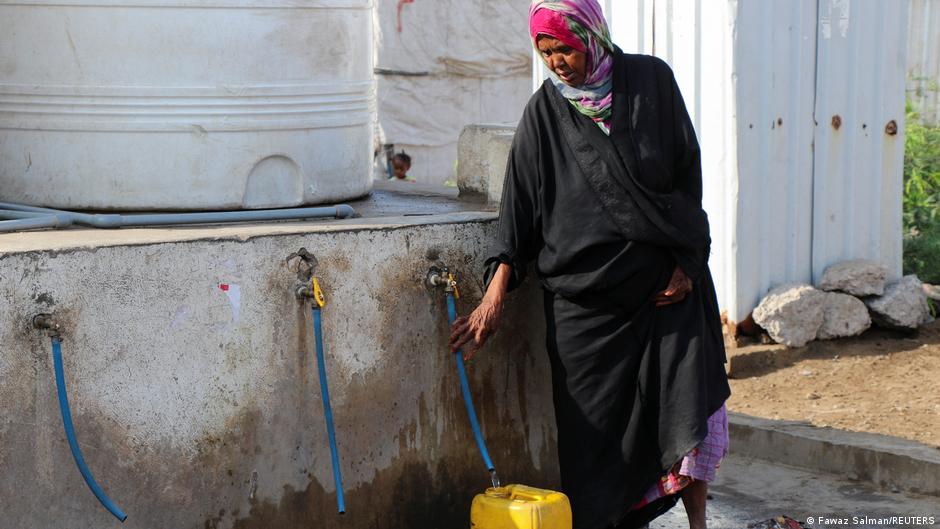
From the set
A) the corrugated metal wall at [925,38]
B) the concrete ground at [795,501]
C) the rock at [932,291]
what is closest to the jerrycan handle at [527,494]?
the concrete ground at [795,501]

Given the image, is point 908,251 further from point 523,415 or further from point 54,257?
point 54,257

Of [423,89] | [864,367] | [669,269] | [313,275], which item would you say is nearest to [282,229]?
[313,275]

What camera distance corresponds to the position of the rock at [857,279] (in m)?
5.95

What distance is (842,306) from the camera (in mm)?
5906

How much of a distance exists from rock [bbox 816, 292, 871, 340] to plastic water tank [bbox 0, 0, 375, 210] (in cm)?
297

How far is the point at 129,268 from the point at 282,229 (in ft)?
1.63

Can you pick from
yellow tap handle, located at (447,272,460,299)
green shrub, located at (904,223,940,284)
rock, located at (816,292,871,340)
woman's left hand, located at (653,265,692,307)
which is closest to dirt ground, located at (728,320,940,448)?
rock, located at (816,292,871,340)

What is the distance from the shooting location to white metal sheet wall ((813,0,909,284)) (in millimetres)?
5992

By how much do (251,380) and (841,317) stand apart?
349 centimetres

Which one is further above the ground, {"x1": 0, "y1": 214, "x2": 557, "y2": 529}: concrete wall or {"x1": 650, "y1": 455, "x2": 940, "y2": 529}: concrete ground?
{"x1": 0, "y1": 214, "x2": 557, "y2": 529}: concrete wall

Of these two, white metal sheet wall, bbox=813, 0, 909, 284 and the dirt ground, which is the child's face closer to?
white metal sheet wall, bbox=813, 0, 909, 284

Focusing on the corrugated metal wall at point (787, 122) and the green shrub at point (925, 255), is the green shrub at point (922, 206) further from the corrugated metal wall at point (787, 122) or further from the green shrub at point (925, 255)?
the corrugated metal wall at point (787, 122)

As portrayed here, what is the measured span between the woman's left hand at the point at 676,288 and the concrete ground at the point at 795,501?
1003 millimetres

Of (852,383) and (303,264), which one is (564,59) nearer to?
(303,264)
